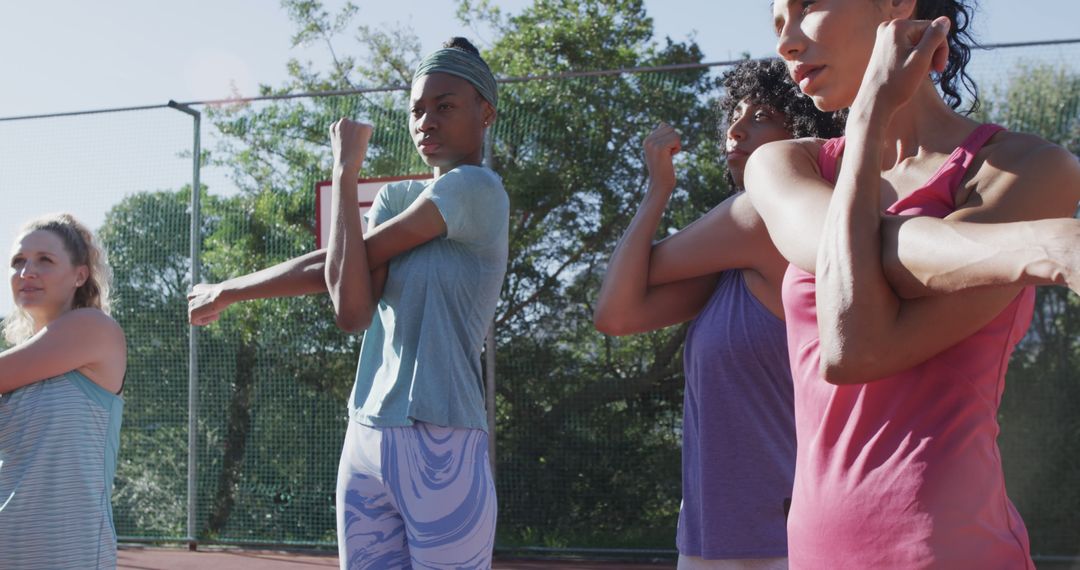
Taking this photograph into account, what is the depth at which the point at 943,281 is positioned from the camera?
109 cm

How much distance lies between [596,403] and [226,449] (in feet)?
8.74

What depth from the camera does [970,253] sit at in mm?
1050

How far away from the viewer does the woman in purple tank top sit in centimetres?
193

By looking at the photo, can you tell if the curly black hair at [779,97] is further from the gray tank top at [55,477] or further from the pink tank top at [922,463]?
the gray tank top at [55,477]

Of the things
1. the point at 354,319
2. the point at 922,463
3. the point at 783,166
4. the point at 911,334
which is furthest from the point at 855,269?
the point at 354,319

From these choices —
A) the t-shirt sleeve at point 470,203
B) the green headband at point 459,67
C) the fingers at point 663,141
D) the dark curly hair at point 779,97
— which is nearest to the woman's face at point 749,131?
the dark curly hair at point 779,97

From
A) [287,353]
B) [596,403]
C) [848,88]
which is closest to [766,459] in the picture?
[848,88]

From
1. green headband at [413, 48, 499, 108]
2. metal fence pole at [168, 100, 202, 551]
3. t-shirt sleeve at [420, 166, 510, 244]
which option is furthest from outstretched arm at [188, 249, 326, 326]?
metal fence pole at [168, 100, 202, 551]

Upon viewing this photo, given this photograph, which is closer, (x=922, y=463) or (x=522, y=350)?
(x=922, y=463)

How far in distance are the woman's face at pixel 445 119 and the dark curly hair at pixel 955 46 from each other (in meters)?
1.30

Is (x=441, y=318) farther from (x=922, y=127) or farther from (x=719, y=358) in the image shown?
(x=922, y=127)

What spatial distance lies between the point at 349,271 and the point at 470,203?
322 mm

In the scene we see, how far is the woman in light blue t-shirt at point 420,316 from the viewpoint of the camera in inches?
90.9

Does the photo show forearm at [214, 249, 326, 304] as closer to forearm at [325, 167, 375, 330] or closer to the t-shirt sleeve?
forearm at [325, 167, 375, 330]
